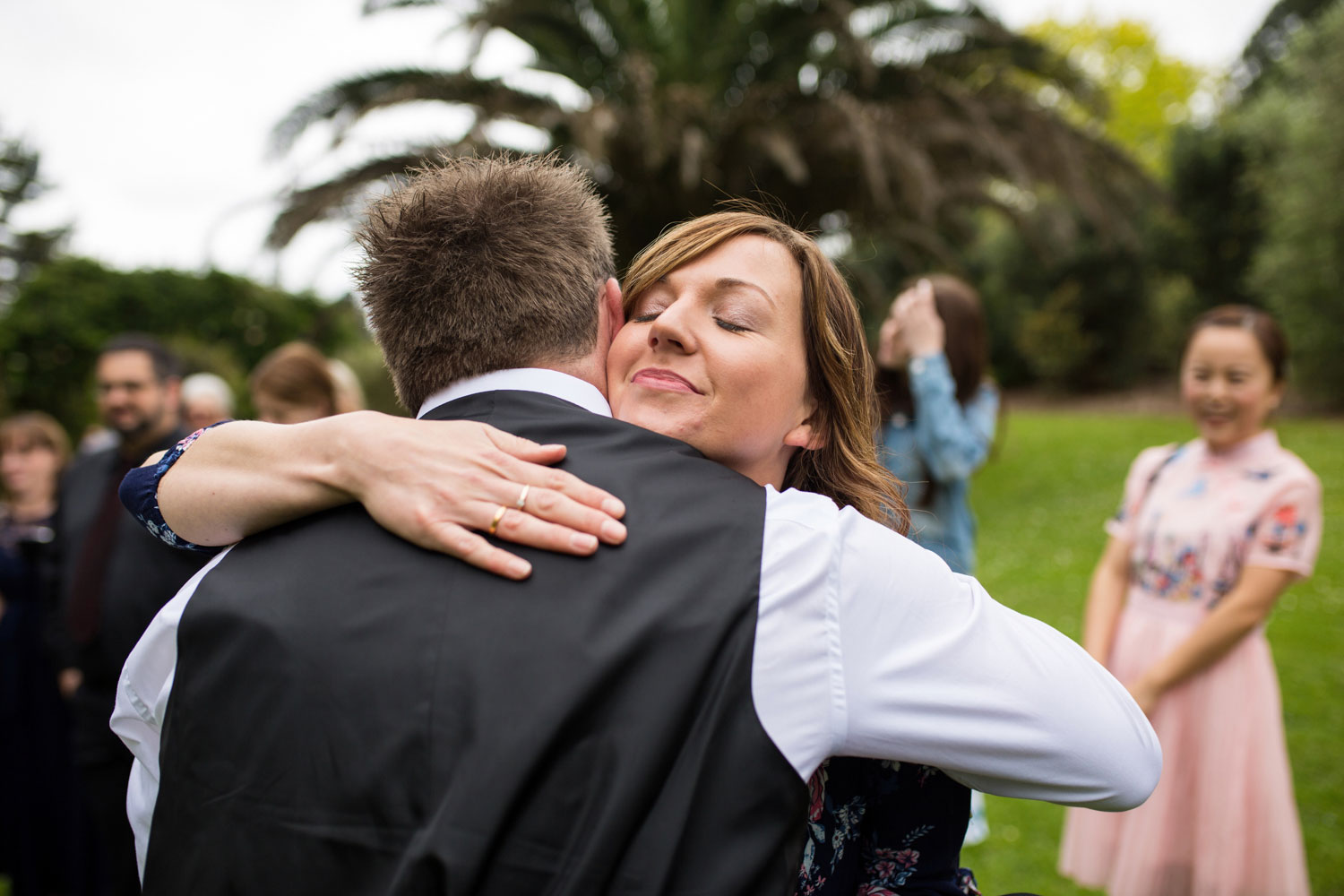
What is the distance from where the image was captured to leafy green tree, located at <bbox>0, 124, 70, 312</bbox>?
3253cm

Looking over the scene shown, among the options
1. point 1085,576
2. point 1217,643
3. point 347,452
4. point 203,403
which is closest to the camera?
point 347,452

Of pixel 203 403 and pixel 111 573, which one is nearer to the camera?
pixel 111 573

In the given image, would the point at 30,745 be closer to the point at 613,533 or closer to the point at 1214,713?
the point at 613,533

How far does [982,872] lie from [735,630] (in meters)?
3.82

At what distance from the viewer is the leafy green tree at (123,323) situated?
13553 mm

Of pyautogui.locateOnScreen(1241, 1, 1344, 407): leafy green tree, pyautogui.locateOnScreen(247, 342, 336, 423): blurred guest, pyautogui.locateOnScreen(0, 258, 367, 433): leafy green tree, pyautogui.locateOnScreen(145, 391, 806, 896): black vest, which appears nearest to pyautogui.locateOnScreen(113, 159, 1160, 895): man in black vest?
pyautogui.locateOnScreen(145, 391, 806, 896): black vest

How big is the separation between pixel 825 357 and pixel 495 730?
1.03m

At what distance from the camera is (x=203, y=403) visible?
6324 millimetres

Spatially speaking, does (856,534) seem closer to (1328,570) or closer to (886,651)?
(886,651)

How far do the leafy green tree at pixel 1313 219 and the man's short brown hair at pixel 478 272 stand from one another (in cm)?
1851

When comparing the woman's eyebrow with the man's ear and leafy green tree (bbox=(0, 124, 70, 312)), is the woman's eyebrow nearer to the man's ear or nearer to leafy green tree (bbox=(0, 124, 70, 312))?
the man's ear

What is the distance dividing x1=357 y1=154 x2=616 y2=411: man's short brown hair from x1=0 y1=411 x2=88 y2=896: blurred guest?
4034 mm

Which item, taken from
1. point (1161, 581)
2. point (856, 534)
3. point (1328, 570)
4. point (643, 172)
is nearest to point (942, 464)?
point (1161, 581)

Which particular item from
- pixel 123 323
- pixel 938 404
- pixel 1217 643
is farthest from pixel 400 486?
pixel 123 323
